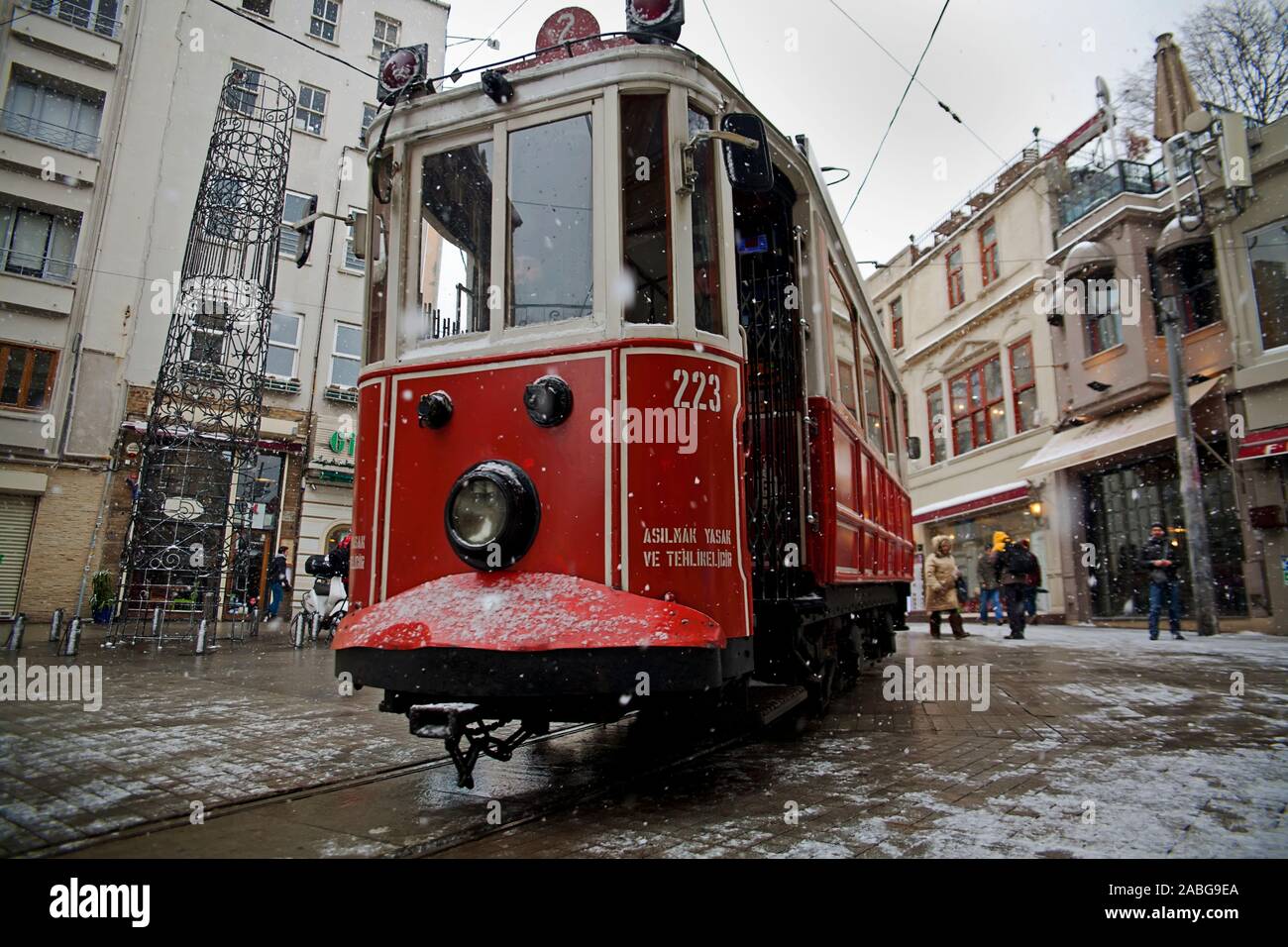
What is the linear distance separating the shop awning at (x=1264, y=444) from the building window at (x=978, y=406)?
764cm

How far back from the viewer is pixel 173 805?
3.46 meters

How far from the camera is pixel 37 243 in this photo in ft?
57.7

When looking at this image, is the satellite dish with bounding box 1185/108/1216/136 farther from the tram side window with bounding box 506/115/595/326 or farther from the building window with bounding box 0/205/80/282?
the building window with bounding box 0/205/80/282

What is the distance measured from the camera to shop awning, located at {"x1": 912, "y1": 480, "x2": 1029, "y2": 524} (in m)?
19.5

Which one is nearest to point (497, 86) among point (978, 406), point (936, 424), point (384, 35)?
point (978, 406)

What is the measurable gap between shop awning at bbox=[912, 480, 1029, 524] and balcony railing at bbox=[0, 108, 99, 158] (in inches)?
859

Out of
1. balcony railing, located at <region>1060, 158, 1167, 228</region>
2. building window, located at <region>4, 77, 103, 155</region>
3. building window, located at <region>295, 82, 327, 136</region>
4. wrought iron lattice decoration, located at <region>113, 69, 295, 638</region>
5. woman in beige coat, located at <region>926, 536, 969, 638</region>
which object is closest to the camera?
wrought iron lattice decoration, located at <region>113, 69, 295, 638</region>

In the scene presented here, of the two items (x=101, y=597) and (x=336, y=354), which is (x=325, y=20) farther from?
(x=101, y=597)

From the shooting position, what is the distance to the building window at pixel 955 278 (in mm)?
23183

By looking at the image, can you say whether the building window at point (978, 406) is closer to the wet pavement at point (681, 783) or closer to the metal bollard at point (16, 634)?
the wet pavement at point (681, 783)

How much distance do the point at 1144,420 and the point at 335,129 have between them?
857 inches

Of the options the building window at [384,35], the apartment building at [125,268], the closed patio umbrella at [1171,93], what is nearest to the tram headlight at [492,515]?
the apartment building at [125,268]

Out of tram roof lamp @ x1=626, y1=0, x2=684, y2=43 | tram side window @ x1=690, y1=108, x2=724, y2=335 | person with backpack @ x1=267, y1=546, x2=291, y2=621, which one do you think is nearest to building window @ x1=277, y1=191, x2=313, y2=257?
person with backpack @ x1=267, y1=546, x2=291, y2=621
